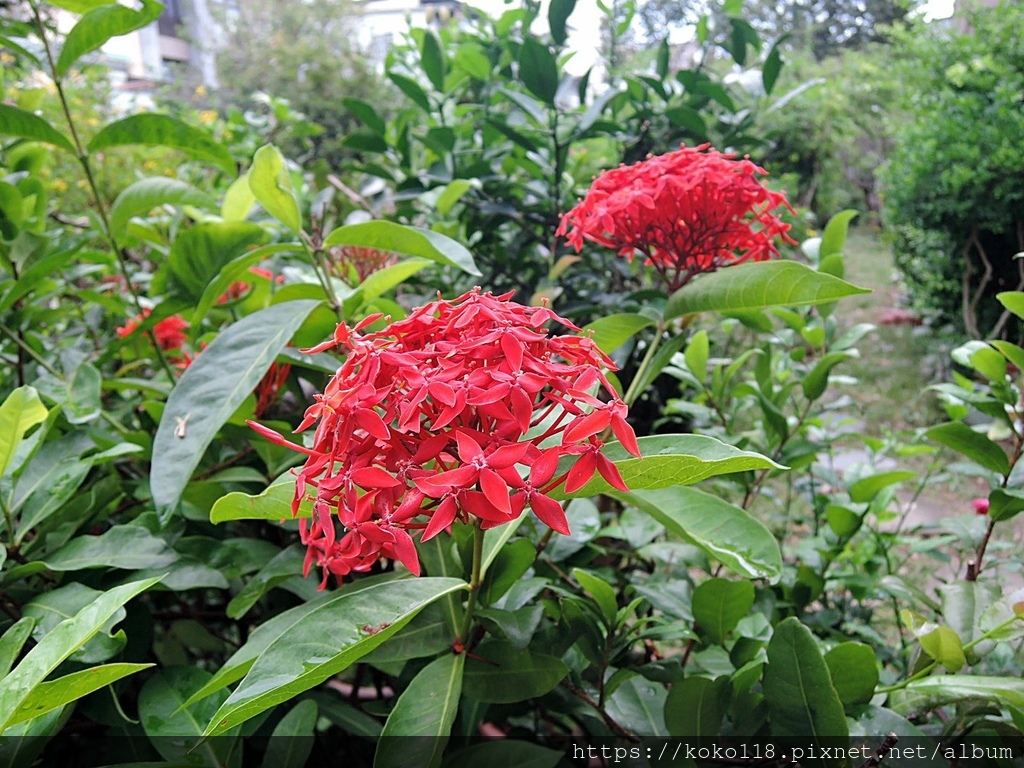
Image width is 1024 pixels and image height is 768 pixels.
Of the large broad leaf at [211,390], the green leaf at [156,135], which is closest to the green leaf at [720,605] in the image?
the large broad leaf at [211,390]

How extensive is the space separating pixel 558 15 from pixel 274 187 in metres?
0.79

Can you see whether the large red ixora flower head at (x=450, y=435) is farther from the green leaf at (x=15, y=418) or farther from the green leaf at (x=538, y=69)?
the green leaf at (x=538, y=69)

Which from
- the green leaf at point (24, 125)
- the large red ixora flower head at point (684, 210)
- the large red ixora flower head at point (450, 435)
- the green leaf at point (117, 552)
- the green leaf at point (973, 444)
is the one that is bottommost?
the green leaf at point (973, 444)

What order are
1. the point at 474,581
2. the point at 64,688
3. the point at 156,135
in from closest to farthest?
the point at 64,688, the point at 474,581, the point at 156,135

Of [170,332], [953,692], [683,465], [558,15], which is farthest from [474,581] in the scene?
[558,15]

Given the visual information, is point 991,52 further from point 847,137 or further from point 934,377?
point 847,137

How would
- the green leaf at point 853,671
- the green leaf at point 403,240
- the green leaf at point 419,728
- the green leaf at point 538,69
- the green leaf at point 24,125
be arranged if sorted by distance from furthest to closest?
the green leaf at point 538,69, the green leaf at point 24,125, the green leaf at point 403,240, the green leaf at point 853,671, the green leaf at point 419,728

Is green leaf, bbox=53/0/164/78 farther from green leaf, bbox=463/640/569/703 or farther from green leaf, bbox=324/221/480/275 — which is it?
green leaf, bbox=463/640/569/703

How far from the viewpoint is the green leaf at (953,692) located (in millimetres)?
709

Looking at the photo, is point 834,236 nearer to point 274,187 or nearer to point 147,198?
point 274,187

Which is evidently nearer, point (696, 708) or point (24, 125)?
point (696, 708)

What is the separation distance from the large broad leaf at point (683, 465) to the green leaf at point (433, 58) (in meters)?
1.28

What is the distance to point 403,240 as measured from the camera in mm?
897

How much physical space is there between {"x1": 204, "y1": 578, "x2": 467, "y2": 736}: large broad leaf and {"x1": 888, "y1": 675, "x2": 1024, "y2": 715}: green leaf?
54 centimetres
